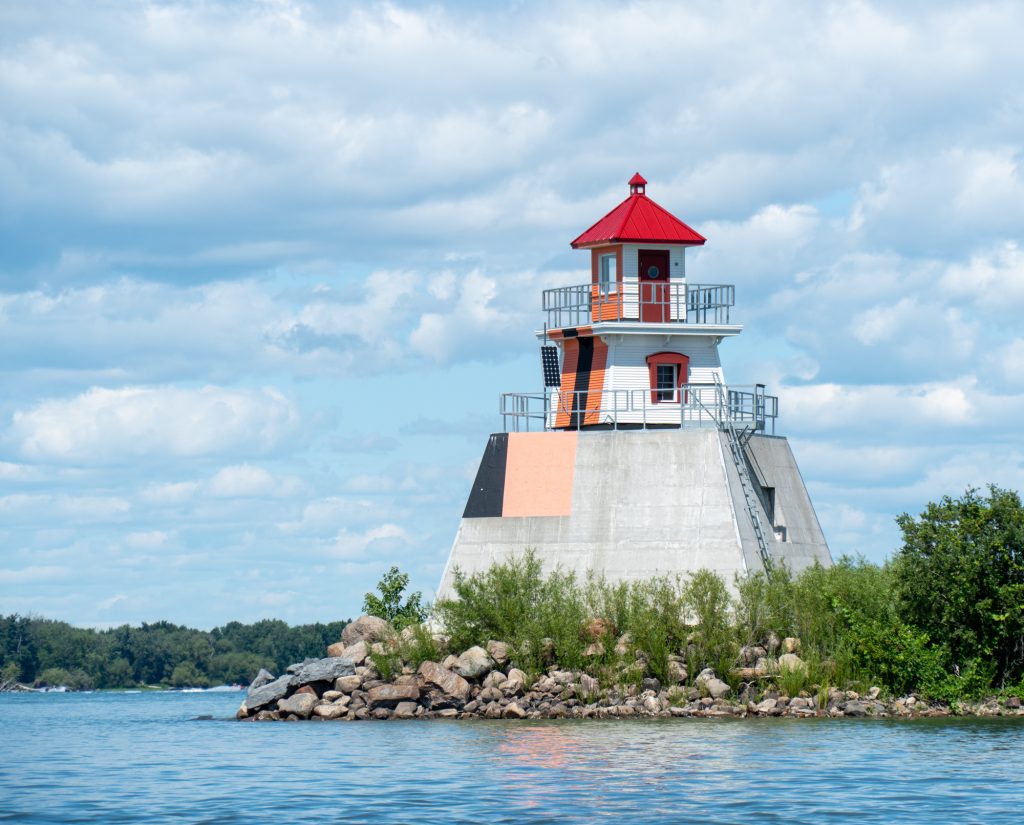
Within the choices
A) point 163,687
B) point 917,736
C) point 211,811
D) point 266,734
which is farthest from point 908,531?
point 163,687

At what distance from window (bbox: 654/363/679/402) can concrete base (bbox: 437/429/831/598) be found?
83.0 inches

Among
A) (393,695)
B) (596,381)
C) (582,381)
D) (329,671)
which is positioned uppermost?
(582,381)

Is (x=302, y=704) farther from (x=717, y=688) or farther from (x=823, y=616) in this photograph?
(x=823, y=616)

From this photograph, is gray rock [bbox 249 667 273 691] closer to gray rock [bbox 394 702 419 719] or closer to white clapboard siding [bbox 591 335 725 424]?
gray rock [bbox 394 702 419 719]

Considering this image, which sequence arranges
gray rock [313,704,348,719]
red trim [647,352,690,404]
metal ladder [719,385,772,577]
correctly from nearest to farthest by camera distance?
gray rock [313,704,348,719] → metal ladder [719,385,772,577] → red trim [647,352,690,404]

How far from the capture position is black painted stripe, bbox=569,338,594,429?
4934 centimetres

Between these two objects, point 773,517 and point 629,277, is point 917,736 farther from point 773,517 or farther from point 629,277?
point 629,277

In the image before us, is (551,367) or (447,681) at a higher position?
(551,367)

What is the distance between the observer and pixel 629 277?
49000 millimetres

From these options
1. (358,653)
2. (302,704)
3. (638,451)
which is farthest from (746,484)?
(302,704)

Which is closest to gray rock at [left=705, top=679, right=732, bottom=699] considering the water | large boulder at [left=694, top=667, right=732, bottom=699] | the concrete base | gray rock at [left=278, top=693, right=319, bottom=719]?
large boulder at [left=694, top=667, right=732, bottom=699]

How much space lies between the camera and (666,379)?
161 ft

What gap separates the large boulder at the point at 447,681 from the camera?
43.7m

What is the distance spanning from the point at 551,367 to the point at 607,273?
10.4 ft
